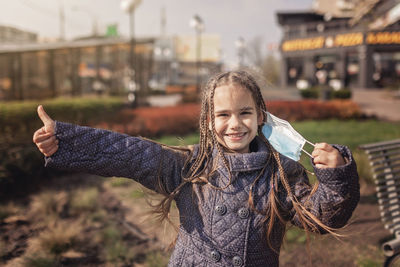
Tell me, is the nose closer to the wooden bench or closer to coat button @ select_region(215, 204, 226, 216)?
coat button @ select_region(215, 204, 226, 216)

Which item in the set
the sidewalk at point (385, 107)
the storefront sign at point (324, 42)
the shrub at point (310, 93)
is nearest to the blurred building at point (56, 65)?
the shrub at point (310, 93)

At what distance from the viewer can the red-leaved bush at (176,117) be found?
930 centimetres

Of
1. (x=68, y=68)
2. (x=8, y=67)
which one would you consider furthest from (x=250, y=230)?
(x=68, y=68)

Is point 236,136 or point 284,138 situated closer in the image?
point 284,138

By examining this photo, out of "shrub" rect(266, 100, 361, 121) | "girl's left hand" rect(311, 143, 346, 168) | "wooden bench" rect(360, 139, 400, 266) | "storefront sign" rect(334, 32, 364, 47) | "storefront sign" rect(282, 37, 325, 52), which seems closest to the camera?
"girl's left hand" rect(311, 143, 346, 168)

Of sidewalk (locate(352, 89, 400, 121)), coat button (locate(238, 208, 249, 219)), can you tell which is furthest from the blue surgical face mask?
sidewalk (locate(352, 89, 400, 121))

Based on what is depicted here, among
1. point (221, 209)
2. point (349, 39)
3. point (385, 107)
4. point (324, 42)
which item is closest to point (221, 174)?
point (221, 209)

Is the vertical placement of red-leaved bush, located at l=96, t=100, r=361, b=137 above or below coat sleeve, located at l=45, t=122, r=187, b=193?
below

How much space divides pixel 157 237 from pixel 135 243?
0.92ft

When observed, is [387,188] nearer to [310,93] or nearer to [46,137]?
[46,137]

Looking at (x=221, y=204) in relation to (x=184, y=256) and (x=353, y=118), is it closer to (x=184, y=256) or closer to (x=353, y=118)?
(x=184, y=256)

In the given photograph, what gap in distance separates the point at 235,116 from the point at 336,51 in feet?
109

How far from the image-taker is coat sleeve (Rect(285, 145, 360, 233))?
1367 mm

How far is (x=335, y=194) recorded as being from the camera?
1.41 metres
